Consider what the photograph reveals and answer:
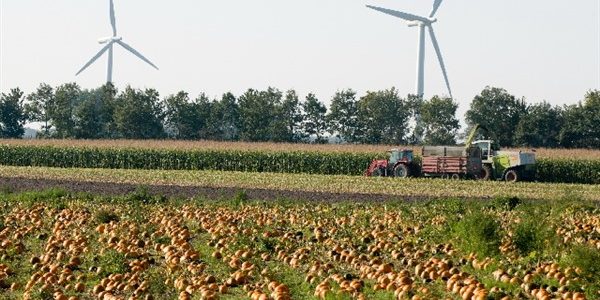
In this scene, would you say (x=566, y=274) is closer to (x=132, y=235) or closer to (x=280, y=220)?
(x=132, y=235)

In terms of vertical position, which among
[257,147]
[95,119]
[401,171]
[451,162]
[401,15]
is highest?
[401,15]

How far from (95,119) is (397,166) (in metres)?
56.4

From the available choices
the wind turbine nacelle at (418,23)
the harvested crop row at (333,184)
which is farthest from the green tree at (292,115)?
the harvested crop row at (333,184)

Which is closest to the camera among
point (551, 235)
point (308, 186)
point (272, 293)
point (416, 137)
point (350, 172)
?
point (272, 293)

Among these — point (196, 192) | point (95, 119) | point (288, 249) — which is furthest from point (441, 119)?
point (288, 249)

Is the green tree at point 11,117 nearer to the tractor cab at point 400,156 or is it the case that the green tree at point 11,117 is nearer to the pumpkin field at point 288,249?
the tractor cab at point 400,156

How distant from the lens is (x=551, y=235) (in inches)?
641

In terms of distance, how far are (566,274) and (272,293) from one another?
416 centimetres

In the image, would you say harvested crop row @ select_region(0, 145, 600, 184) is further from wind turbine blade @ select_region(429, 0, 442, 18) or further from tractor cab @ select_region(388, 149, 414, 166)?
wind turbine blade @ select_region(429, 0, 442, 18)

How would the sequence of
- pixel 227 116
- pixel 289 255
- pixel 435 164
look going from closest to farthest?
pixel 289 255 → pixel 435 164 → pixel 227 116

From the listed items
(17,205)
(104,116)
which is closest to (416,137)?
(104,116)

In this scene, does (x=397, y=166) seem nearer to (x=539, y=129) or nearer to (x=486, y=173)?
(x=486, y=173)

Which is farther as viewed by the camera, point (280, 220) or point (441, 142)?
point (441, 142)

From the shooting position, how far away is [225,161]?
61.4 meters
